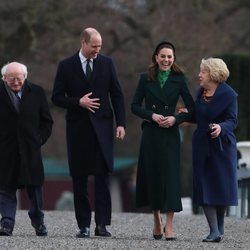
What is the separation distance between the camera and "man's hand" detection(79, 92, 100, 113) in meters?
13.9

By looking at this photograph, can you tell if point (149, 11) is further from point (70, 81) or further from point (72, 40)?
point (70, 81)

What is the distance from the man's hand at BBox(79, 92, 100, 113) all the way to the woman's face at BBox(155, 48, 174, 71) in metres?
0.66

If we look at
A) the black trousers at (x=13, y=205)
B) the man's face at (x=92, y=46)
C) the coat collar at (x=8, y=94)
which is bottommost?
the black trousers at (x=13, y=205)

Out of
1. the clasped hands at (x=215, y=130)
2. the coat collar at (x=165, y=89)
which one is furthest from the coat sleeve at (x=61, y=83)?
the clasped hands at (x=215, y=130)

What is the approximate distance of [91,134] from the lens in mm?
14023

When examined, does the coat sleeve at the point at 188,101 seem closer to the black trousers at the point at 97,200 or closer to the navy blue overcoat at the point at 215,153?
the navy blue overcoat at the point at 215,153

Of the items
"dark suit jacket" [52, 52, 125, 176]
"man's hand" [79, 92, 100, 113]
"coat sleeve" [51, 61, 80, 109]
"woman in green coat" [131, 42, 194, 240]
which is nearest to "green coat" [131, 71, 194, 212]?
"woman in green coat" [131, 42, 194, 240]

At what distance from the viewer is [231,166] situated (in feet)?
46.0

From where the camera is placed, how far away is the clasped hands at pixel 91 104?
13.9 meters

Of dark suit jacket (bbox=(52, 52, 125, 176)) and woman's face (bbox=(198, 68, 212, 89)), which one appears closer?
woman's face (bbox=(198, 68, 212, 89))

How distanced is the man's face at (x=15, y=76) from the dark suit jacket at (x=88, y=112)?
33 centimetres

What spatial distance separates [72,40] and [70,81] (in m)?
20.4

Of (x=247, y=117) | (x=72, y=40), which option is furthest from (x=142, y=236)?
(x=72, y=40)

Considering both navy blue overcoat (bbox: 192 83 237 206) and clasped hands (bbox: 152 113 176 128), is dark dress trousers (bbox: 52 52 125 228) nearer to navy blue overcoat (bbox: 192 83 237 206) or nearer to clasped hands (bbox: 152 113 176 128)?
clasped hands (bbox: 152 113 176 128)
